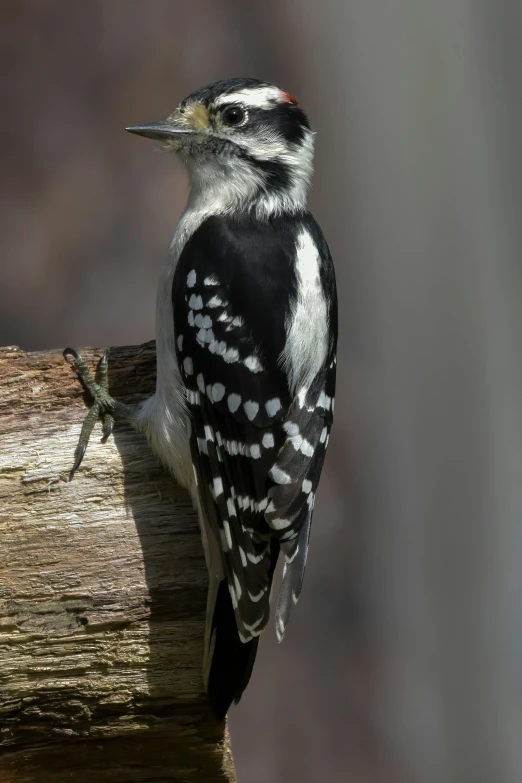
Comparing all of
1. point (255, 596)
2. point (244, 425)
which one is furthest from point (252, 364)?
point (255, 596)

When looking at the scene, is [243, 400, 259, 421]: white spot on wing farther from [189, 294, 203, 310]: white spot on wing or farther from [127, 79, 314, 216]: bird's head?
[127, 79, 314, 216]: bird's head

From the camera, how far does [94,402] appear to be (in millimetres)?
2719

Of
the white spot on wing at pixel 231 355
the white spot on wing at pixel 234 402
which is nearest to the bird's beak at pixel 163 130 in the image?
the white spot on wing at pixel 231 355

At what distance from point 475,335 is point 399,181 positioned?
1.92ft

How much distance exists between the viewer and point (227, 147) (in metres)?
2.96

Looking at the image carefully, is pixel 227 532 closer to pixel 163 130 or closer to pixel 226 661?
pixel 226 661

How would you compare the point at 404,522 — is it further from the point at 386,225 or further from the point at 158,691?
the point at 158,691

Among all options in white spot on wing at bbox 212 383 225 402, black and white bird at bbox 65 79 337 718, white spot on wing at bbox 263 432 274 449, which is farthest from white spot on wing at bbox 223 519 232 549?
white spot on wing at bbox 212 383 225 402

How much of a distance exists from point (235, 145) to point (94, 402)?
84 centimetres

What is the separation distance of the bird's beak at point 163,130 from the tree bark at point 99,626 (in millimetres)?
942

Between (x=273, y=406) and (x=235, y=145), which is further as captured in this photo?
(x=235, y=145)

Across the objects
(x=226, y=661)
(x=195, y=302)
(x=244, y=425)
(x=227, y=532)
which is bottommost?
(x=226, y=661)

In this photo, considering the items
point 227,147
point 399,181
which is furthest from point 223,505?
point 399,181

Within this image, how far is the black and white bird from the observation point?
2.50 meters
